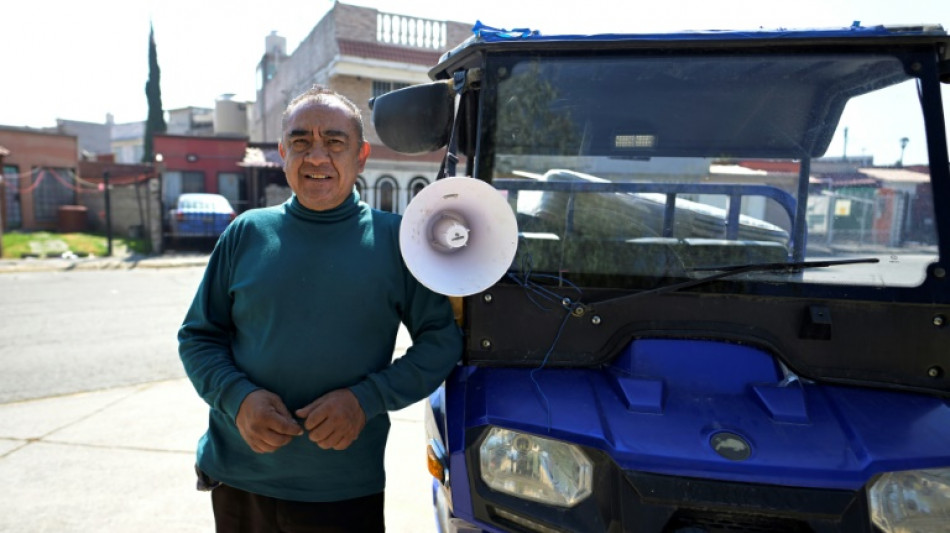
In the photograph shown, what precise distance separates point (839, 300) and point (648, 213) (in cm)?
63

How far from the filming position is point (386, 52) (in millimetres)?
20141

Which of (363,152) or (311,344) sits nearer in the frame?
(311,344)

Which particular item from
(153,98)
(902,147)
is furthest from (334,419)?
(153,98)

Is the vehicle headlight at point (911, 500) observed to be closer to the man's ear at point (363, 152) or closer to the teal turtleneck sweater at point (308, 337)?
the teal turtleneck sweater at point (308, 337)

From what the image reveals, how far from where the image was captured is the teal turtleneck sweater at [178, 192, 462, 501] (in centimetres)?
177

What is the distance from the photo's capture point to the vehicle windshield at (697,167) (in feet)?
6.30

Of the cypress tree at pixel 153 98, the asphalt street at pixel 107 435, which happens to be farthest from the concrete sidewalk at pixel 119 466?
the cypress tree at pixel 153 98

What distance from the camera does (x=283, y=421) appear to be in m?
1.65

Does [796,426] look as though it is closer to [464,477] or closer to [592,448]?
[592,448]

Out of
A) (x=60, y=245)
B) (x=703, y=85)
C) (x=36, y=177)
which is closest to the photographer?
(x=703, y=85)

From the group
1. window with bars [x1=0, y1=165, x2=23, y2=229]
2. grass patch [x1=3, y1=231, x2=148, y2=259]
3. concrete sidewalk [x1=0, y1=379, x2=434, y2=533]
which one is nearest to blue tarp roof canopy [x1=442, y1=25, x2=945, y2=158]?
concrete sidewalk [x1=0, y1=379, x2=434, y2=533]

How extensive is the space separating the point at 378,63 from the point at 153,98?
17.8 m

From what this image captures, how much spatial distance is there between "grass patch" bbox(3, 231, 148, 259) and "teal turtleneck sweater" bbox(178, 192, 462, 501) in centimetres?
1644

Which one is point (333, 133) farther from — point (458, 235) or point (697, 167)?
point (697, 167)
